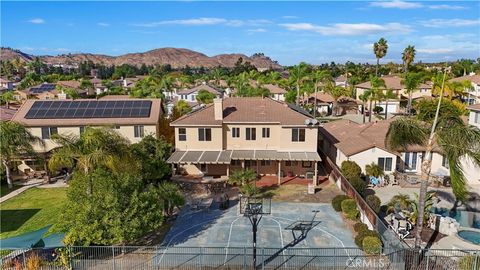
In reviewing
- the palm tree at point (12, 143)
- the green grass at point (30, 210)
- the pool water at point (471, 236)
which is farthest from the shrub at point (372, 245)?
the palm tree at point (12, 143)

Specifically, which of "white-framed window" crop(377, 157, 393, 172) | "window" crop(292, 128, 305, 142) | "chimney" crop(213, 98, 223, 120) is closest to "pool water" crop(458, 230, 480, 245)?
"white-framed window" crop(377, 157, 393, 172)

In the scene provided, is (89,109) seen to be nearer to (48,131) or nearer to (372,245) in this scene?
(48,131)

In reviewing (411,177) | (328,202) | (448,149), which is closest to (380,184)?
(411,177)

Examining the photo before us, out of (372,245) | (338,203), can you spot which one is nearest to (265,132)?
(338,203)

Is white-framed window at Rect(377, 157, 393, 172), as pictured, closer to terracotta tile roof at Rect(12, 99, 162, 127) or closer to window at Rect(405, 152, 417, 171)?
window at Rect(405, 152, 417, 171)

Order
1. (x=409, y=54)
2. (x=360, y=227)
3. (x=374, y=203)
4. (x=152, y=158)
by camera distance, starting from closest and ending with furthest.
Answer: (x=360, y=227)
(x=374, y=203)
(x=152, y=158)
(x=409, y=54)

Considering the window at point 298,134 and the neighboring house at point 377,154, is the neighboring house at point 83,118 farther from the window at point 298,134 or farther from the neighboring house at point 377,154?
the neighboring house at point 377,154
